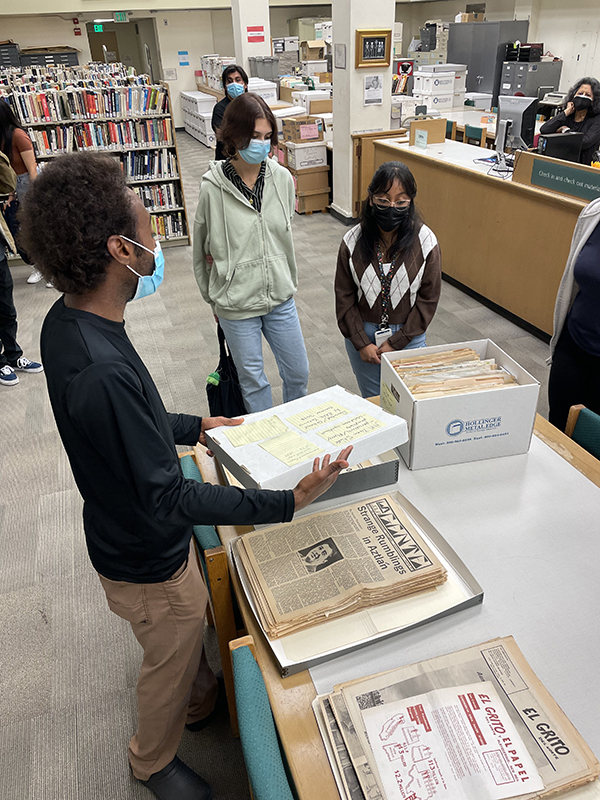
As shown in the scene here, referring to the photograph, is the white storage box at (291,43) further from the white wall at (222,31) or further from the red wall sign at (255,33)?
the white wall at (222,31)

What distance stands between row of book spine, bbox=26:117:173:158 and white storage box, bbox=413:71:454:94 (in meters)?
3.74

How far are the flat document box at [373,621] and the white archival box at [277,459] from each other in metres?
0.21

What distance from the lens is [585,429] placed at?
1705mm

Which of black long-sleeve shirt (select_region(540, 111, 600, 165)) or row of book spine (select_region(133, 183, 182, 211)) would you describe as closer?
black long-sleeve shirt (select_region(540, 111, 600, 165))

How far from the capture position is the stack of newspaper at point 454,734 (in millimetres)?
868

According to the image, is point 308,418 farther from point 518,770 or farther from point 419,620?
point 518,770

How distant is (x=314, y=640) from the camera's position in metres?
1.09

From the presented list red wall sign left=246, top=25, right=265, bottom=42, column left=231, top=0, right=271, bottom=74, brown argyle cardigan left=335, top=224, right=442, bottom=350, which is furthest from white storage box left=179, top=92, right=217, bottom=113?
brown argyle cardigan left=335, top=224, right=442, bottom=350

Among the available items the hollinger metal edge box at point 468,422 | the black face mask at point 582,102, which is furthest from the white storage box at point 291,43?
the hollinger metal edge box at point 468,422

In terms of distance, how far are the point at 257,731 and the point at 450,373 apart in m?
1.05

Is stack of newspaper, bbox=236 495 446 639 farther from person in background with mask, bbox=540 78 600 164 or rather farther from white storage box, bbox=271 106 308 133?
white storage box, bbox=271 106 308 133

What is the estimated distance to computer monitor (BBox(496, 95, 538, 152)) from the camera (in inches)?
193

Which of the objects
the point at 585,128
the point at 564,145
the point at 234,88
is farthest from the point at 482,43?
the point at 564,145

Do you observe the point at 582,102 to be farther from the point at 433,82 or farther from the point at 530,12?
the point at 530,12
